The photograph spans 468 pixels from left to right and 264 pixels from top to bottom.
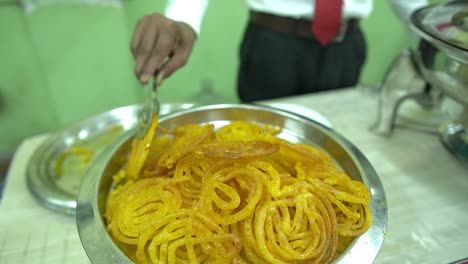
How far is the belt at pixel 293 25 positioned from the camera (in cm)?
116

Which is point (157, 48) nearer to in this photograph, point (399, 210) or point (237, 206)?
point (237, 206)

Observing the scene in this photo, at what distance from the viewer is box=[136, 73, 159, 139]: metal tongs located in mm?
703

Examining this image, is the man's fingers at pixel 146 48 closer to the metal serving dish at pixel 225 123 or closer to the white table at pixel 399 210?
the metal serving dish at pixel 225 123

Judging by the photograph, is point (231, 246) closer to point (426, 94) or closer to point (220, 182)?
point (220, 182)

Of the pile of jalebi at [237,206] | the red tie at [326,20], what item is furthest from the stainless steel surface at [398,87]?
the pile of jalebi at [237,206]

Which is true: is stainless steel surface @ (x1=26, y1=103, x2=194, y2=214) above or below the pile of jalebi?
below

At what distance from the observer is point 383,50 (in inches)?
102

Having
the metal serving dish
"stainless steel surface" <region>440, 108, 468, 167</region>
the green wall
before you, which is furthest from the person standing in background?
the green wall

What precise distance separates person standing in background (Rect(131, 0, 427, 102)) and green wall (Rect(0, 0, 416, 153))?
767mm

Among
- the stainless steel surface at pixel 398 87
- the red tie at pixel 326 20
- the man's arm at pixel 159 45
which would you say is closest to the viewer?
the man's arm at pixel 159 45

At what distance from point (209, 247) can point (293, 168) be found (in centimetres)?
22

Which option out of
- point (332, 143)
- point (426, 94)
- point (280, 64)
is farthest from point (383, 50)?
point (332, 143)

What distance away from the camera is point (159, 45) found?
770mm

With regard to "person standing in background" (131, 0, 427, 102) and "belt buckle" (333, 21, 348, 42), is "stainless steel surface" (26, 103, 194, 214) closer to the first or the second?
"person standing in background" (131, 0, 427, 102)
